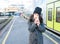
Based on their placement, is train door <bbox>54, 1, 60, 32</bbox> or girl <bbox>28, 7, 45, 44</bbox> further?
train door <bbox>54, 1, 60, 32</bbox>

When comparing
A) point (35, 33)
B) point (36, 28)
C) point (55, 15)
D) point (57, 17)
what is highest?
point (36, 28)

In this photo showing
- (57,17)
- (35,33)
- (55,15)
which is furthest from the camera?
(55,15)

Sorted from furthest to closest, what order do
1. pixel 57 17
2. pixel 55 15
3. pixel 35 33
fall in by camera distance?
pixel 55 15
pixel 57 17
pixel 35 33

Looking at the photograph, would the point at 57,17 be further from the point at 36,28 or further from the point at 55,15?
the point at 36,28

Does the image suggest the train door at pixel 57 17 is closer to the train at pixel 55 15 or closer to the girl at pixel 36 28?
the train at pixel 55 15

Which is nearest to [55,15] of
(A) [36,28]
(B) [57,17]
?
(B) [57,17]

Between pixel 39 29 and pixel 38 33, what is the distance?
149mm

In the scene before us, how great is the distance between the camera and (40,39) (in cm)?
630

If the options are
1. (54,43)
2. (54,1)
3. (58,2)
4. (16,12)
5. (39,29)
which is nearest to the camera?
(39,29)

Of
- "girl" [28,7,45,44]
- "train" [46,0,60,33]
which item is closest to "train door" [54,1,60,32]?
"train" [46,0,60,33]

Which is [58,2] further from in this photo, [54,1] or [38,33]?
[38,33]

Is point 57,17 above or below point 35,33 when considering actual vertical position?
below

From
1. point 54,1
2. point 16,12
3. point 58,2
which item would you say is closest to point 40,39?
point 58,2

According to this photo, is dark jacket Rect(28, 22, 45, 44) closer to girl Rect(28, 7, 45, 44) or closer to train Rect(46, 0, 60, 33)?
girl Rect(28, 7, 45, 44)
